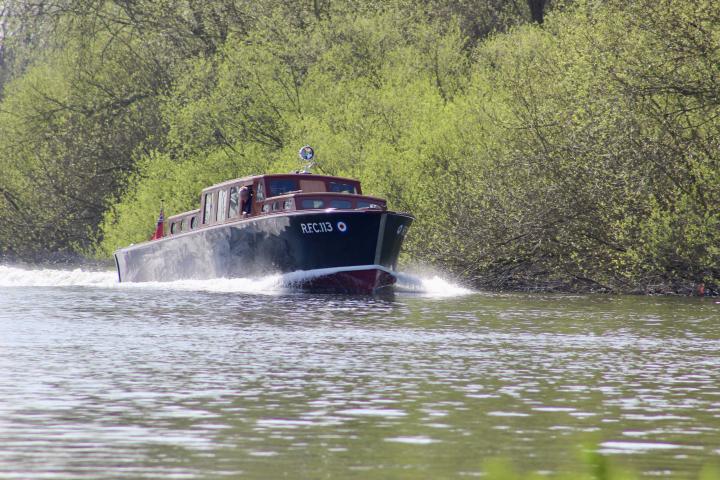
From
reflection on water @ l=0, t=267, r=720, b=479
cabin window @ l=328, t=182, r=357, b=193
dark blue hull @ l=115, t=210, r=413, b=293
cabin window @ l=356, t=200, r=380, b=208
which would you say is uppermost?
cabin window @ l=328, t=182, r=357, b=193

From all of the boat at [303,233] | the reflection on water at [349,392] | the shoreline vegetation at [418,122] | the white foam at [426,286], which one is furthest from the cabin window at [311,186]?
the reflection on water at [349,392]

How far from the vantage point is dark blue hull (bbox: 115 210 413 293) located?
3316 cm

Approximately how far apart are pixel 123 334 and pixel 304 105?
91.6ft

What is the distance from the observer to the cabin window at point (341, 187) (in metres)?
35.9

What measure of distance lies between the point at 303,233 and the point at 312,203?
1201mm

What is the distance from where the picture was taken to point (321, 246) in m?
33.3

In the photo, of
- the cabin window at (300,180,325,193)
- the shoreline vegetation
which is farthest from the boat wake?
the cabin window at (300,180,325,193)

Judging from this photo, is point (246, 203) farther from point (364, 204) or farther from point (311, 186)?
point (364, 204)

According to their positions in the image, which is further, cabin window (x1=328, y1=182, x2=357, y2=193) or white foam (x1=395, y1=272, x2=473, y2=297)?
cabin window (x1=328, y1=182, x2=357, y2=193)

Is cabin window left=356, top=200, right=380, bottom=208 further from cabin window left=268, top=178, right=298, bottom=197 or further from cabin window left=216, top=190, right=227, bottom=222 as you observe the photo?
cabin window left=216, top=190, right=227, bottom=222

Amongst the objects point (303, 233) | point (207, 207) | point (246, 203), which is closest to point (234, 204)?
point (246, 203)

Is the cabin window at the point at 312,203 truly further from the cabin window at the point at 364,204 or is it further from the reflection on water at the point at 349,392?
the reflection on water at the point at 349,392

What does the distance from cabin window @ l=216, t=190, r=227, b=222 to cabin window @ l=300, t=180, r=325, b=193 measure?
2.49 metres

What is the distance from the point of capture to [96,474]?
31.0 feet
